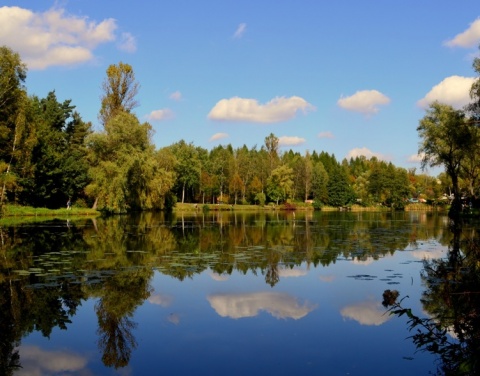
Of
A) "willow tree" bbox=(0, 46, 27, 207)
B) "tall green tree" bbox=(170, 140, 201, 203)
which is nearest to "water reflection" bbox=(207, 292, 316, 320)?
"willow tree" bbox=(0, 46, 27, 207)

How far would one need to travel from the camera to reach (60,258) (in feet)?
54.2

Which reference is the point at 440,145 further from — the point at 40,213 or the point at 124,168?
the point at 40,213

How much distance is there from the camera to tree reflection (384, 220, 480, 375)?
5.47 meters

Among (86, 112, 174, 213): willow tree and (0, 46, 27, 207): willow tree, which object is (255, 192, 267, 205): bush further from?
(0, 46, 27, 207): willow tree

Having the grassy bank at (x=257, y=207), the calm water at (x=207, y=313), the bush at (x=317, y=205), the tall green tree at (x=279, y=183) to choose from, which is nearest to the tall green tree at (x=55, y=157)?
the grassy bank at (x=257, y=207)

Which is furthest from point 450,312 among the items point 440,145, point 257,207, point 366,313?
point 257,207

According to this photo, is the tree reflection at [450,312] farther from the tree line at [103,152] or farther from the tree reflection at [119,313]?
the tree line at [103,152]

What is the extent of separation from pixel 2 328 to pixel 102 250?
11.0 m

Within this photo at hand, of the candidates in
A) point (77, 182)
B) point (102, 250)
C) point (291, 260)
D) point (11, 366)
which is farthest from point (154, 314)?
point (77, 182)

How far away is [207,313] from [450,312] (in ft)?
16.3

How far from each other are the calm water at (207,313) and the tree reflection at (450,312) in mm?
314

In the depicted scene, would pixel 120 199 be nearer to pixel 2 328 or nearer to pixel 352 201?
pixel 2 328

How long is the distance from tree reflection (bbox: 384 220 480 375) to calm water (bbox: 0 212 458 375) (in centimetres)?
31

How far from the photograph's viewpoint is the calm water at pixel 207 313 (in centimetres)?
678
